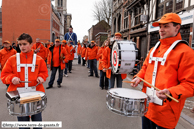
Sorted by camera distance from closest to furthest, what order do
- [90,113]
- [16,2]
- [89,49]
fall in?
[90,113]
[89,49]
[16,2]

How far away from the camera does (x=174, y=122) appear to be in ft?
6.03

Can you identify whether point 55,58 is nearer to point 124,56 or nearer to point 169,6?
point 124,56

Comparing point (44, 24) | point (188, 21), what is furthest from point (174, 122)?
point (44, 24)

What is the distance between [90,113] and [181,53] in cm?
296

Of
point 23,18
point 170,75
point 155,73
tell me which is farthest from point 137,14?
point 23,18

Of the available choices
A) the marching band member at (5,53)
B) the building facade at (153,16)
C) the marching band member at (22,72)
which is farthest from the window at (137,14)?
the marching band member at (22,72)

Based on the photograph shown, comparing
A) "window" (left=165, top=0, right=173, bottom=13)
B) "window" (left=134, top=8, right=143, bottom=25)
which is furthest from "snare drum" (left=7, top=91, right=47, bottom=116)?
"window" (left=134, top=8, right=143, bottom=25)

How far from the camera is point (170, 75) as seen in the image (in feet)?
5.87

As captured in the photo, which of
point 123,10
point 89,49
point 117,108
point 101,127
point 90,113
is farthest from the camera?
point 123,10

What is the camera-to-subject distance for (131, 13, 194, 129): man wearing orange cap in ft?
5.49

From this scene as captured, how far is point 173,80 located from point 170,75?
0.07 metres

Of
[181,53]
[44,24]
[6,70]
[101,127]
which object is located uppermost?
[44,24]

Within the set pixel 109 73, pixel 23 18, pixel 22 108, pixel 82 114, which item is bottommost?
pixel 82 114

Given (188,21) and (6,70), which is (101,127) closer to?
(6,70)
